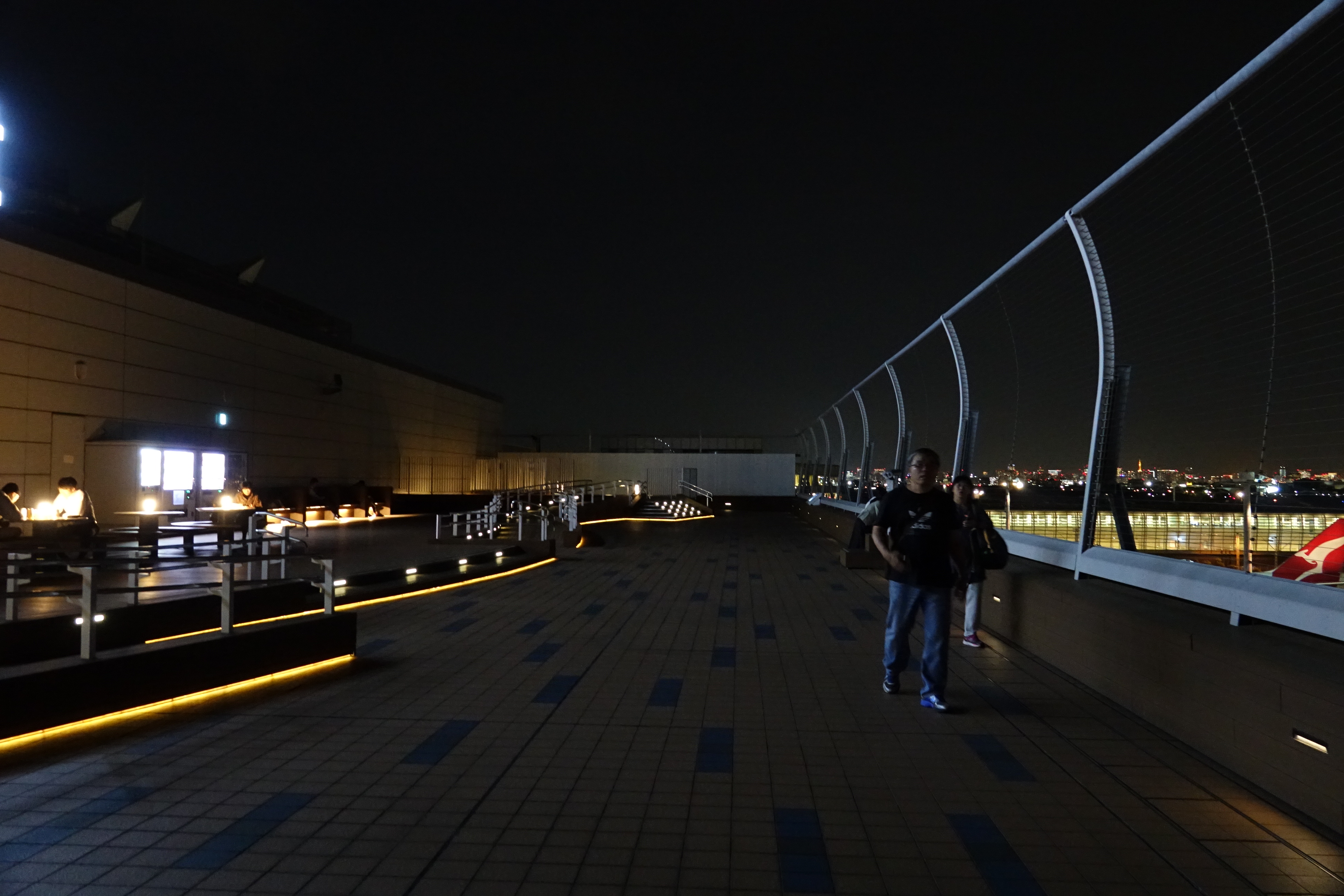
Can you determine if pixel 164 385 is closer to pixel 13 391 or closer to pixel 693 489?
pixel 13 391

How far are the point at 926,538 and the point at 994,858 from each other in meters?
2.42

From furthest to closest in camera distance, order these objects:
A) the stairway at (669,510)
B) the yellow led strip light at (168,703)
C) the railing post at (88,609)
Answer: the stairway at (669,510) → the railing post at (88,609) → the yellow led strip light at (168,703)

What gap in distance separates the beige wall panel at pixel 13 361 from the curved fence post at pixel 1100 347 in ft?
55.8

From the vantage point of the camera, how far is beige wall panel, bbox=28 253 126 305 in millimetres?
16125

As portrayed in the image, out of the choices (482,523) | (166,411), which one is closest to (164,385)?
(166,411)

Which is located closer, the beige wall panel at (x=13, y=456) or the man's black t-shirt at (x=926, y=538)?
the man's black t-shirt at (x=926, y=538)

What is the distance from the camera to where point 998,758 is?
14.6 feet

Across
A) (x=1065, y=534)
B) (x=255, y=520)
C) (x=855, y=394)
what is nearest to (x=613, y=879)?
(x=1065, y=534)

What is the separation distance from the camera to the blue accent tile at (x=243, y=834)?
A: 3.19 m

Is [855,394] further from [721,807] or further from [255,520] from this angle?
[721,807]

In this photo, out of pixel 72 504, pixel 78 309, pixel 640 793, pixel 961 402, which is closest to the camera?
pixel 640 793

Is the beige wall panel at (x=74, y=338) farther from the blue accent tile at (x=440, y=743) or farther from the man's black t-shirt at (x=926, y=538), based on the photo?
the man's black t-shirt at (x=926, y=538)

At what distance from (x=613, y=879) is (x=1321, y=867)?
2517 millimetres

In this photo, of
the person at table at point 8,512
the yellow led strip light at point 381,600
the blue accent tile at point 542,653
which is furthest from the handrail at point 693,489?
the blue accent tile at point 542,653
